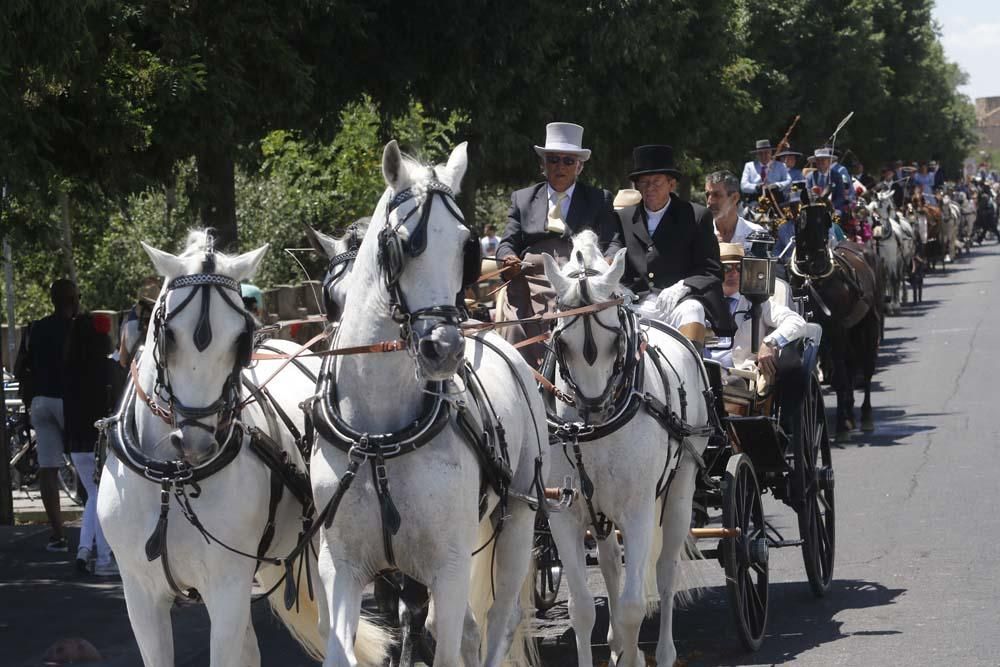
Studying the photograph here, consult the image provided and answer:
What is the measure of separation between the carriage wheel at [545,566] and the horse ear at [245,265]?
8.83 feet

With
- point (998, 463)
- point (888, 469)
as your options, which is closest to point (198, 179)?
point (888, 469)

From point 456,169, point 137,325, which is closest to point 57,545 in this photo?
point 137,325

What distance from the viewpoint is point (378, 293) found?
5473 mm

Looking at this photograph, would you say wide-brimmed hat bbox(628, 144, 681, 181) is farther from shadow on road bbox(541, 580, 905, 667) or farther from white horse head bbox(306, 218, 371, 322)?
shadow on road bbox(541, 580, 905, 667)

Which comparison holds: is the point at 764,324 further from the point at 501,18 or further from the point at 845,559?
the point at 501,18

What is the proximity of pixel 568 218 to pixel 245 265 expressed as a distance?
2.91m

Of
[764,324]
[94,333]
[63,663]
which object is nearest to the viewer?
[63,663]

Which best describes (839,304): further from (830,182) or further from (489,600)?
(489,600)

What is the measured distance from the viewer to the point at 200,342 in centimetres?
548

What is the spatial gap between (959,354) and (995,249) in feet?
122

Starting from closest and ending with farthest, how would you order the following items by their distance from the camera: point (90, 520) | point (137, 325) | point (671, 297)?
point (671, 297)
point (137, 325)
point (90, 520)

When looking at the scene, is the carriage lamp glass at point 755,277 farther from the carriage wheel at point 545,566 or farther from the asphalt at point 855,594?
the carriage wheel at point 545,566

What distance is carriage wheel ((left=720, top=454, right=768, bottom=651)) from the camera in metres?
8.15

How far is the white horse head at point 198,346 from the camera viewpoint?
18.1 ft
